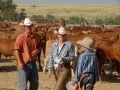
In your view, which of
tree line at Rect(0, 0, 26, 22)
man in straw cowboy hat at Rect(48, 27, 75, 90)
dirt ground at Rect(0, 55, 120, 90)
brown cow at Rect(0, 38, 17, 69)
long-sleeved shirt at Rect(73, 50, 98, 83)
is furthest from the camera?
tree line at Rect(0, 0, 26, 22)

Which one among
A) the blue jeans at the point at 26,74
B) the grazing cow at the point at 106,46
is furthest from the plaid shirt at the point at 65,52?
the grazing cow at the point at 106,46

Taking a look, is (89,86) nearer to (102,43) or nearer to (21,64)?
(21,64)

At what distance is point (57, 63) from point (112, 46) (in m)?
6.85

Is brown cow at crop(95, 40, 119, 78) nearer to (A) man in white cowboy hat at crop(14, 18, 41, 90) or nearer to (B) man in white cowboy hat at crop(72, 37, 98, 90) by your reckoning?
(A) man in white cowboy hat at crop(14, 18, 41, 90)

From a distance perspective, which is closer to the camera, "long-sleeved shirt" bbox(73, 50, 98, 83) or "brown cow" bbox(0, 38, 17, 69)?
"long-sleeved shirt" bbox(73, 50, 98, 83)

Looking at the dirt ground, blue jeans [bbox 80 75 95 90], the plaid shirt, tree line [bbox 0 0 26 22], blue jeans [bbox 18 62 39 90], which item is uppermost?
the plaid shirt

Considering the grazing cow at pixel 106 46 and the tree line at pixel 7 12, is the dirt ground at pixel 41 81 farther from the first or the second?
the tree line at pixel 7 12

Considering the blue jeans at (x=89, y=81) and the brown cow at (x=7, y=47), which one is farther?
the brown cow at (x=7, y=47)

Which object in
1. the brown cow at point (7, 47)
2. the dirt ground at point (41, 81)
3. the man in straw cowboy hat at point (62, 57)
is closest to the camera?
the man in straw cowboy hat at point (62, 57)

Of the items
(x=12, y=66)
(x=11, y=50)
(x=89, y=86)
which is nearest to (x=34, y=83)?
(x=89, y=86)

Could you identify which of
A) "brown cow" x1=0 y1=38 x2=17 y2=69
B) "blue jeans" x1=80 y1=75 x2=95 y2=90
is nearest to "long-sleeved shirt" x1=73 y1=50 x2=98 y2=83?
"blue jeans" x1=80 y1=75 x2=95 y2=90

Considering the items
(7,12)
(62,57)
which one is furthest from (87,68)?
(7,12)

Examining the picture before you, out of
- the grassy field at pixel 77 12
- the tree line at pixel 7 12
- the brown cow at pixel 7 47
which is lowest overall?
the grassy field at pixel 77 12

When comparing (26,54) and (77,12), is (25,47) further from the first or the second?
(77,12)
